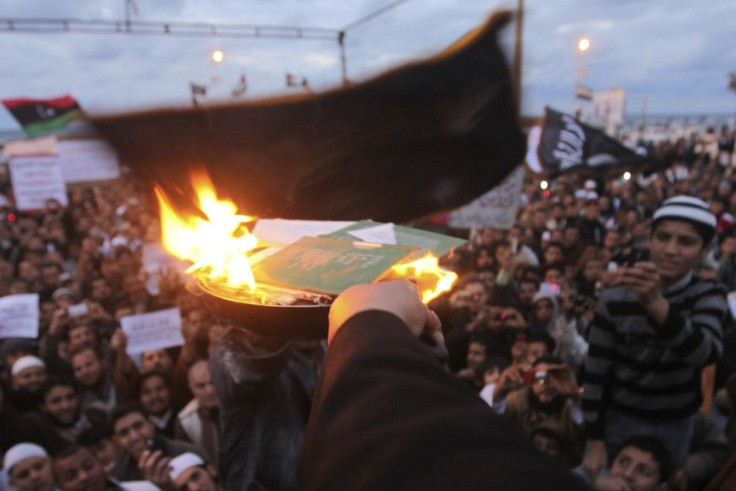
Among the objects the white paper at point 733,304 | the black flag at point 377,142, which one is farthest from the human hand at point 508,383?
the white paper at point 733,304

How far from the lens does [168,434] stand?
361 centimetres

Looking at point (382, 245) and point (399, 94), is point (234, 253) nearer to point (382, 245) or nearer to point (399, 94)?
point (382, 245)

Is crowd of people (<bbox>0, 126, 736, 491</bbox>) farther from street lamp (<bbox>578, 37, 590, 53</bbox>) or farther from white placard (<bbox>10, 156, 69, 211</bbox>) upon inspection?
street lamp (<bbox>578, 37, 590, 53</bbox>)

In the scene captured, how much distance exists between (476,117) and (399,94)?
13.5 inches

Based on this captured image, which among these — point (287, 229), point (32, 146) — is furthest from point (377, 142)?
point (32, 146)

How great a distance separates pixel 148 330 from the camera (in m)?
4.18

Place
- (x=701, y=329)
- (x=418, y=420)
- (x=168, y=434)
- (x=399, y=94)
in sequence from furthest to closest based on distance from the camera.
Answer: (x=168, y=434), (x=701, y=329), (x=399, y=94), (x=418, y=420)

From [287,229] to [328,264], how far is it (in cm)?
45

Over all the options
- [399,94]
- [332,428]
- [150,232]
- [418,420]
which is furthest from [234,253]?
[150,232]

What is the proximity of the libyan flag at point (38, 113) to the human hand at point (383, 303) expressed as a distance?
9171mm

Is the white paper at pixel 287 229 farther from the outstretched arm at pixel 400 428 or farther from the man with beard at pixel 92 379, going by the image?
the man with beard at pixel 92 379

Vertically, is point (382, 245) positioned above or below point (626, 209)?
above

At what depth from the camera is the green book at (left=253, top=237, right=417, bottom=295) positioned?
1043 mm

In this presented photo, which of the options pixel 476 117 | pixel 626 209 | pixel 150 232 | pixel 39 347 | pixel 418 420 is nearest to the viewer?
pixel 418 420
